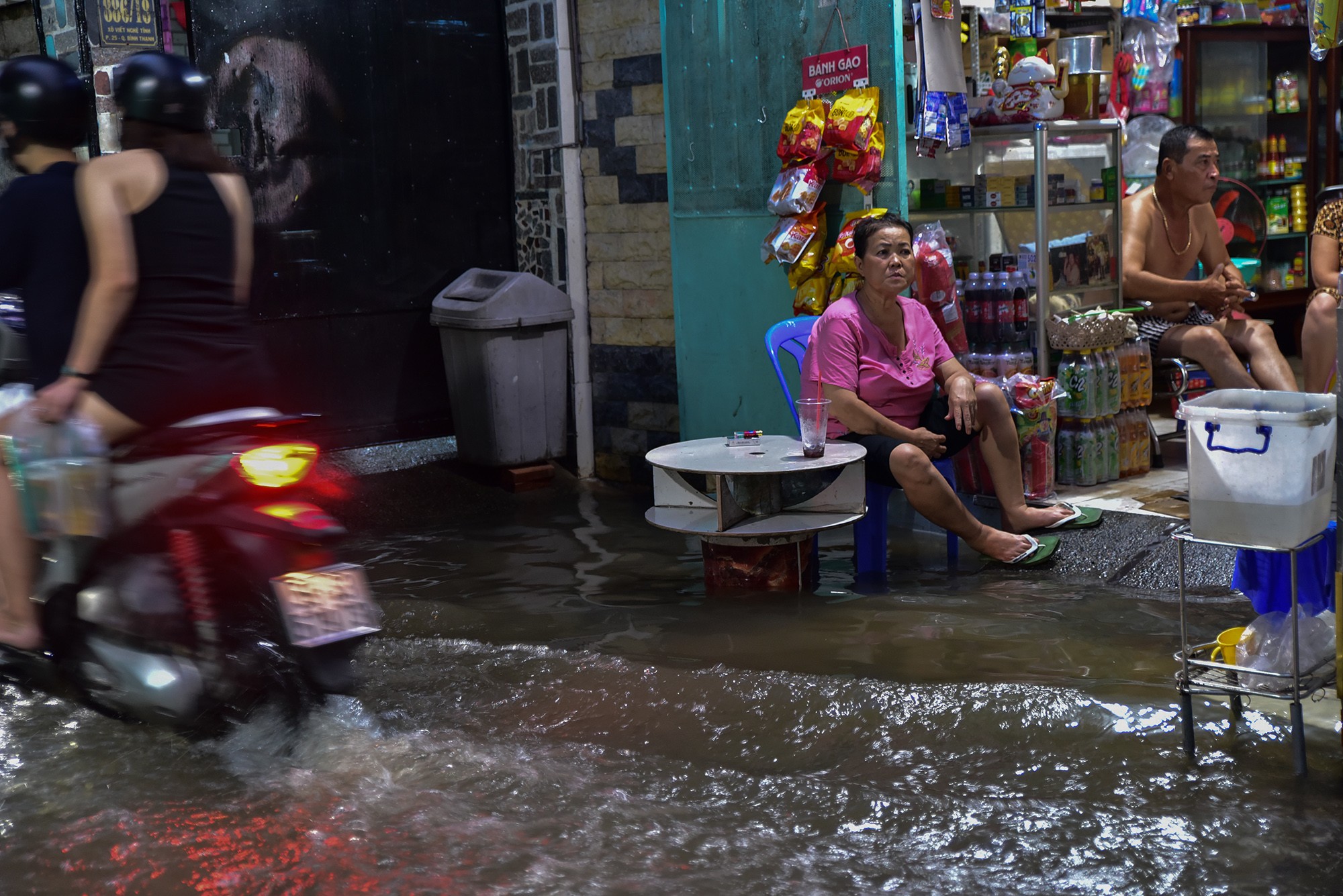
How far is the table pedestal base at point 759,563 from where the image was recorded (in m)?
5.10

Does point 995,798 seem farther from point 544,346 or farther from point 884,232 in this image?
point 544,346

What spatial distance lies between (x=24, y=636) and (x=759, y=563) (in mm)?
2470

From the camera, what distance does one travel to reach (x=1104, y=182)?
6844 millimetres

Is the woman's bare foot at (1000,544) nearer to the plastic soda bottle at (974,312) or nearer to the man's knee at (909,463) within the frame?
the man's knee at (909,463)

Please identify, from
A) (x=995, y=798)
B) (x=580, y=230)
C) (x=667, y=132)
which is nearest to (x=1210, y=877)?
(x=995, y=798)

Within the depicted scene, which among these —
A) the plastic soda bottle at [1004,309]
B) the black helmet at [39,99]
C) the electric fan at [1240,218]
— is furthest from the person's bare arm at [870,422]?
the electric fan at [1240,218]

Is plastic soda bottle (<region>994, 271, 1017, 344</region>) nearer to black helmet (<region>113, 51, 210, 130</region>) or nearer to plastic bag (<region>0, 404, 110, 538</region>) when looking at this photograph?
black helmet (<region>113, 51, 210, 130</region>)

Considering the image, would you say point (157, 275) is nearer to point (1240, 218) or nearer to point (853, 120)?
point (853, 120)

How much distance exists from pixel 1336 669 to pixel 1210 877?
2.25ft

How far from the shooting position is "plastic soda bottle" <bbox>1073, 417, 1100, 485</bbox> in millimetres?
6406

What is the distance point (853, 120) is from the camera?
5867 millimetres

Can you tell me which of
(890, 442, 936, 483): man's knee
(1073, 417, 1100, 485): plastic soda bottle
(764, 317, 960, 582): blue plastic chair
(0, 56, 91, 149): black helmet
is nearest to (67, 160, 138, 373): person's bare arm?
(0, 56, 91, 149): black helmet

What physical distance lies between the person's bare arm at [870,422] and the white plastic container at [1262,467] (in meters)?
1.85

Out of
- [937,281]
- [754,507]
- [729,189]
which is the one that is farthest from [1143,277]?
[754,507]
